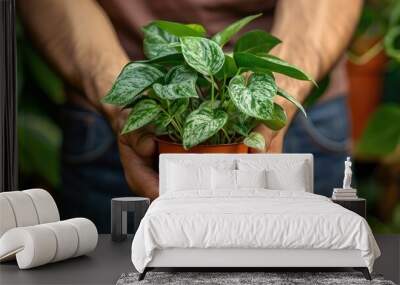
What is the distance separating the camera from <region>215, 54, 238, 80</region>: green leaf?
6.26 metres

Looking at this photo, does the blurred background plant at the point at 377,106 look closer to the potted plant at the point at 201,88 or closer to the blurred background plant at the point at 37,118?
the potted plant at the point at 201,88

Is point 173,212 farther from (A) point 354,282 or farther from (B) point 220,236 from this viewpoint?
(A) point 354,282

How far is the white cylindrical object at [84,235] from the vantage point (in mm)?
5266

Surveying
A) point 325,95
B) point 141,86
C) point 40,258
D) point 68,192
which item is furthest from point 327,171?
point 40,258

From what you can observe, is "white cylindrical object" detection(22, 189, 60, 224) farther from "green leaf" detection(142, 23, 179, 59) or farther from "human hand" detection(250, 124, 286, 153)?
"human hand" detection(250, 124, 286, 153)

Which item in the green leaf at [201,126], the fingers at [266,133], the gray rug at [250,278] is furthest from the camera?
the fingers at [266,133]

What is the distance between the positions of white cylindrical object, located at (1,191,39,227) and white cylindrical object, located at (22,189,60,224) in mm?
38

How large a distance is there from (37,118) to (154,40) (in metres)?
1.33

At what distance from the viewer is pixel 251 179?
595 cm

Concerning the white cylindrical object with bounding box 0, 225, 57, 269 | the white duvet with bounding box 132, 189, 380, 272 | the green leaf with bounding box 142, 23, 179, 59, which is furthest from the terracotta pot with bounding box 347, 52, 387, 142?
the white cylindrical object with bounding box 0, 225, 57, 269

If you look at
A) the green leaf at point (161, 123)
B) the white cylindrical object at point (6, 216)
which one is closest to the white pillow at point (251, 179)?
the green leaf at point (161, 123)

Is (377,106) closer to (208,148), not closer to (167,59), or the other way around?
(208,148)

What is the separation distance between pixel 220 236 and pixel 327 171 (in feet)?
8.69

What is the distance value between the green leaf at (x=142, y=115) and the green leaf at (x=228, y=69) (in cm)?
59
